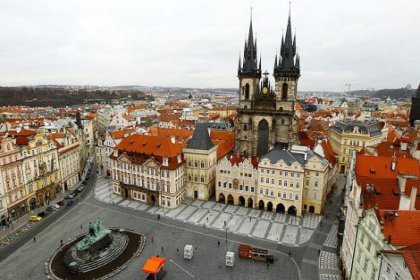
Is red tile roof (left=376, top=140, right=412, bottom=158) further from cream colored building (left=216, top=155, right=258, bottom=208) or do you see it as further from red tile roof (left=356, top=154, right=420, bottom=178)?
cream colored building (left=216, top=155, right=258, bottom=208)

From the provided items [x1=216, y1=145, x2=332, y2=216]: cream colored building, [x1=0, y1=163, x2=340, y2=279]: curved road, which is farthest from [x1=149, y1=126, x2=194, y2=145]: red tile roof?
[x1=0, y1=163, x2=340, y2=279]: curved road

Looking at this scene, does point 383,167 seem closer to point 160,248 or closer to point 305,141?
point 160,248

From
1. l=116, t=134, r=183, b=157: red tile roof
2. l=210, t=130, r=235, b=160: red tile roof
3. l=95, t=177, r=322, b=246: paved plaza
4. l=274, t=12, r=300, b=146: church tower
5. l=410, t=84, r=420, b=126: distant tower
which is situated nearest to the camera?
l=95, t=177, r=322, b=246: paved plaza

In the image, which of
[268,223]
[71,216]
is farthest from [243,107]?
[71,216]

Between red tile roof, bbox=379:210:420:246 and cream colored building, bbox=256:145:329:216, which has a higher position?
red tile roof, bbox=379:210:420:246

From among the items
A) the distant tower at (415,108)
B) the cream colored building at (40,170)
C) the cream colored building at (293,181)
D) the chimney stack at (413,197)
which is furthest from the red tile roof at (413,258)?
the distant tower at (415,108)

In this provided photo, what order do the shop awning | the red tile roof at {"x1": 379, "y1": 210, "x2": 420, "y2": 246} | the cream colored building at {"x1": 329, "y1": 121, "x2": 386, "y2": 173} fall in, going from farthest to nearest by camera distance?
the cream colored building at {"x1": 329, "y1": 121, "x2": 386, "y2": 173}, the shop awning, the red tile roof at {"x1": 379, "y1": 210, "x2": 420, "y2": 246}

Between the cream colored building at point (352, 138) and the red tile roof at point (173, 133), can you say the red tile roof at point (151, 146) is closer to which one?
the red tile roof at point (173, 133)
